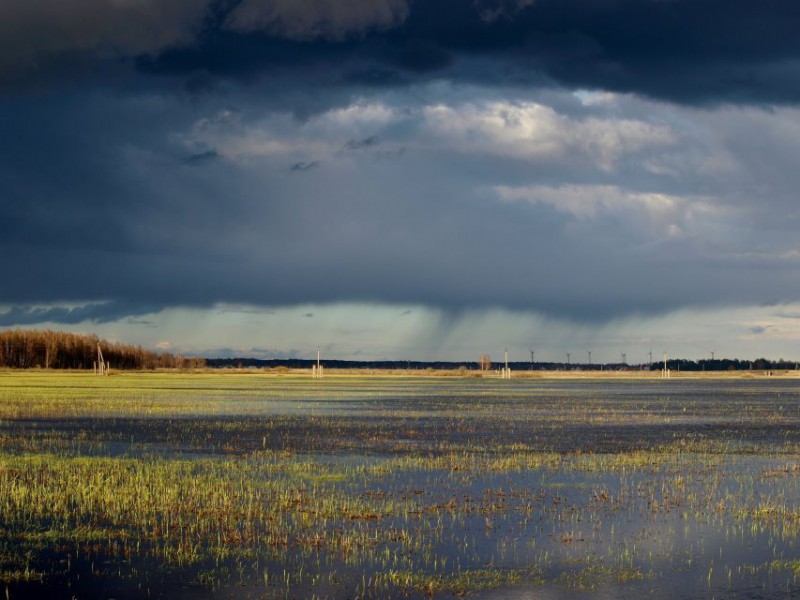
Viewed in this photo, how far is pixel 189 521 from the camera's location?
21.7 m

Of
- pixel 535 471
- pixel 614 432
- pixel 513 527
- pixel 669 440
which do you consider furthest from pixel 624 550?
pixel 614 432

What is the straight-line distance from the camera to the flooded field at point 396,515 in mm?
16453

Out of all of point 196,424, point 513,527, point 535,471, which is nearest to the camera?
point 513,527

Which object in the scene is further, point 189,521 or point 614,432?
point 614,432

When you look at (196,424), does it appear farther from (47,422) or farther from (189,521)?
(189,521)

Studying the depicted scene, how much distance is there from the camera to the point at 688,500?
82.6ft

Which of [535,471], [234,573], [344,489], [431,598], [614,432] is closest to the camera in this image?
[431,598]

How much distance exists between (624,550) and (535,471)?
12.0 meters

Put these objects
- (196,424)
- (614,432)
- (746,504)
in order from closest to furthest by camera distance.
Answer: (746,504)
(614,432)
(196,424)

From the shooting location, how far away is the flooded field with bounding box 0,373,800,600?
54.0 feet

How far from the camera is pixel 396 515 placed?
22625mm

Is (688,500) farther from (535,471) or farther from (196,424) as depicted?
(196,424)

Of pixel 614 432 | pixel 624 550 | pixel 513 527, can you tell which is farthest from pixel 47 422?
pixel 624 550

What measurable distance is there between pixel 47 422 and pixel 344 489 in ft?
102
